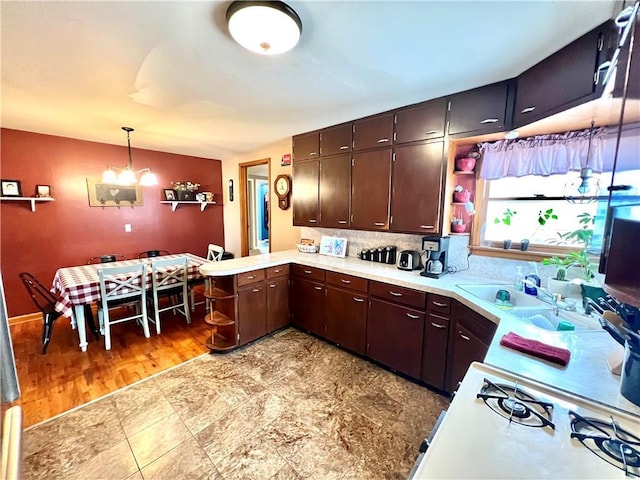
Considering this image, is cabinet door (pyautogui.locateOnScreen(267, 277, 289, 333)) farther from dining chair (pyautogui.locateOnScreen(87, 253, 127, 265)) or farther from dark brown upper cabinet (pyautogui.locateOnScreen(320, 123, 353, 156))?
dining chair (pyautogui.locateOnScreen(87, 253, 127, 265))

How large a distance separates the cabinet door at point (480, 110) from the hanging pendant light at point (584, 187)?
54 cm

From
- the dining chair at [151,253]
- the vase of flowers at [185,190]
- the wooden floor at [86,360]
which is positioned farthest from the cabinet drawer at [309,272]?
the vase of flowers at [185,190]

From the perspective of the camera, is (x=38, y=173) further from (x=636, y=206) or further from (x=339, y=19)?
(x=636, y=206)

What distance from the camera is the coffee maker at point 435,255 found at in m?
2.29

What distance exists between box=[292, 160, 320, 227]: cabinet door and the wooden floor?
1.78m

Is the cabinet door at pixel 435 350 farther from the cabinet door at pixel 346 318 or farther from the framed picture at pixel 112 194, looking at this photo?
the framed picture at pixel 112 194

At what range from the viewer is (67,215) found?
3613 millimetres

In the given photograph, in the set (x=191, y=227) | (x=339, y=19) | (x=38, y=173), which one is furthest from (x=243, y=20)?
(x=191, y=227)

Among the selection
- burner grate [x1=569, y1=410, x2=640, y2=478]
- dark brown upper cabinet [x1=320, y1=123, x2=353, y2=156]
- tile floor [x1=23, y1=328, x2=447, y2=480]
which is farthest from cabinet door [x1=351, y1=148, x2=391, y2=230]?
burner grate [x1=569, y1=410, x2=640, y2=478]

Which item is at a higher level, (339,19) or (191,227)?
(339,19)

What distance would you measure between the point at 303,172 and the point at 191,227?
268 cm

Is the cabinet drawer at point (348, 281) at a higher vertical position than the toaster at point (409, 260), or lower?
lower

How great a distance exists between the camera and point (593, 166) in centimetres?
180

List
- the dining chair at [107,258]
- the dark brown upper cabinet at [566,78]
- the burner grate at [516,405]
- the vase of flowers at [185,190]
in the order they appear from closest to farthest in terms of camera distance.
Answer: the burner grate at [516,405], the dark brown upper cabinet at [566,78], the dining chair at [107,258], the vase of flowers at [185,190]
